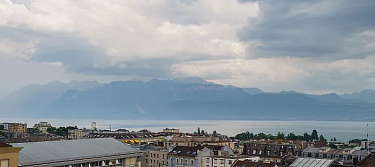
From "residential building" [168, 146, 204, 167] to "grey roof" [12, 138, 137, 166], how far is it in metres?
25.7

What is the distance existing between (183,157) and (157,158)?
961 cm

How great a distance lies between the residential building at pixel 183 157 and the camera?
60969 mm

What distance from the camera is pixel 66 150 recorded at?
31406 millimetres

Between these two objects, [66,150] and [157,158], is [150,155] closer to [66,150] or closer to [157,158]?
[157,158]

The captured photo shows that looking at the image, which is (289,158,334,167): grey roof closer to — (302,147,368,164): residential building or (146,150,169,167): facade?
(302,147,368,164): residential building

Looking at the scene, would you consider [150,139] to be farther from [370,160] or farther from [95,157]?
[95,157]

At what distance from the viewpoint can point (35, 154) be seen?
28766mm

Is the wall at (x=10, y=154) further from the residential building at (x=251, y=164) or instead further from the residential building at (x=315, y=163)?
the residential building at (x=251, y=164)

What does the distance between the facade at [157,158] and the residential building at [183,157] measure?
4.39 meters

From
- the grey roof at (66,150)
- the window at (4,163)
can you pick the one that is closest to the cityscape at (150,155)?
the grey roof at (66,150)

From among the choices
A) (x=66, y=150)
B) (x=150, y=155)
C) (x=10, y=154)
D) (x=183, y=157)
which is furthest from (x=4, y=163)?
(x=150, y=155)

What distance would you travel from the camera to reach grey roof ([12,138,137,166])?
28.4m

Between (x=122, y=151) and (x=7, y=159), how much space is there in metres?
16.7

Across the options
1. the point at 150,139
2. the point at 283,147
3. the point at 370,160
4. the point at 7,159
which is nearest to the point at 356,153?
the point at 283,147
